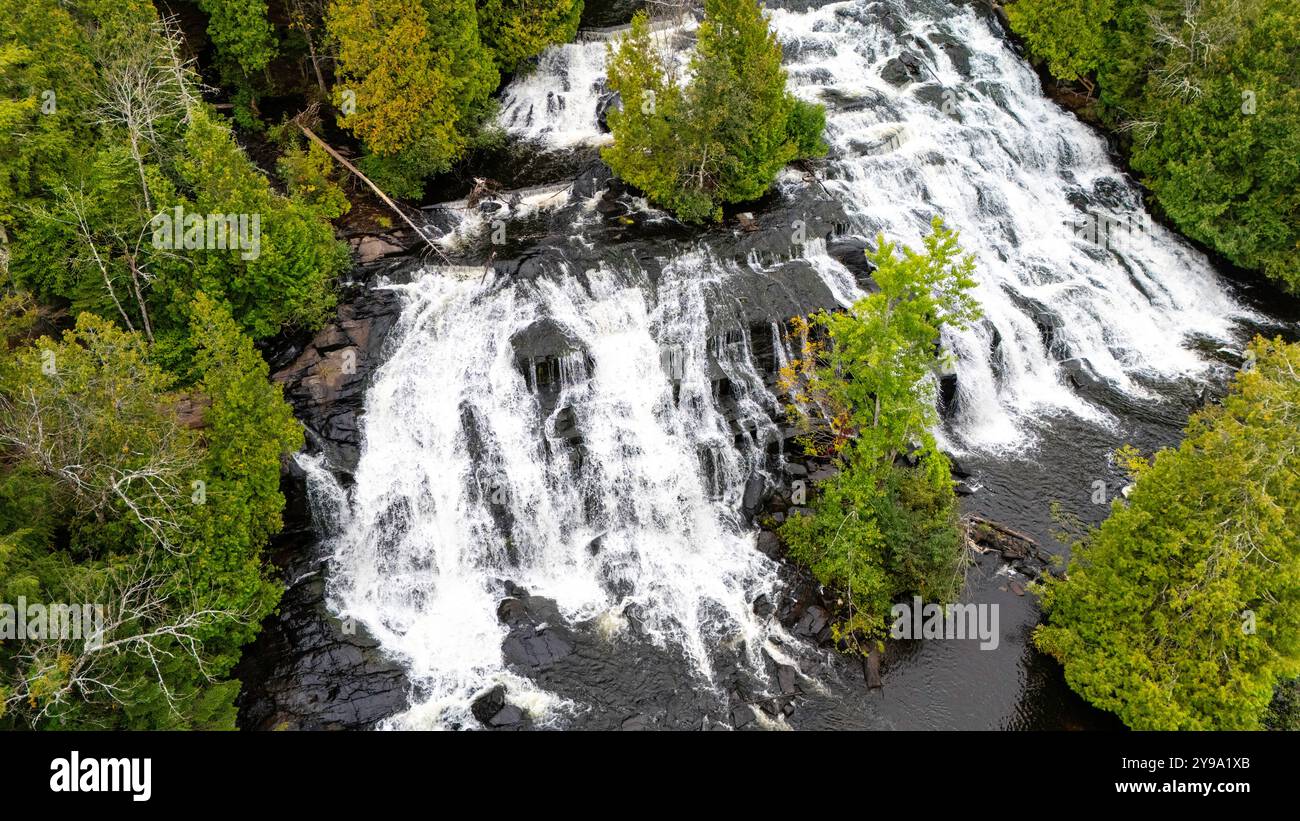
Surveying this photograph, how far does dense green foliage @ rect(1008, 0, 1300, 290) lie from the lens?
102ft

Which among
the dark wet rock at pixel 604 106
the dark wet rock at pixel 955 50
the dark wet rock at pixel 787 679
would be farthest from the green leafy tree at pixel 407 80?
the dark wet rock at pixel 955 50

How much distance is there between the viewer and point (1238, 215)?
33.1 metres

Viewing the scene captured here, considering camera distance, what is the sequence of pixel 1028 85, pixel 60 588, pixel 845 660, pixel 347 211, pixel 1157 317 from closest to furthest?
pixel 60 588
pixel 845 660
pixel 347 211
pixel 1157 317
pixel 1028 85

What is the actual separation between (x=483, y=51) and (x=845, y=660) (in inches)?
1088

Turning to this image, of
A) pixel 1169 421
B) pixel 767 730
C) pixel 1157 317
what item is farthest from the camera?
pixel 1157 317

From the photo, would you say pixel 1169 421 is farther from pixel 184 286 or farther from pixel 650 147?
pixel 184 286

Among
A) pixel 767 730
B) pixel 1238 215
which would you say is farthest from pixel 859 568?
pixel 1238 215

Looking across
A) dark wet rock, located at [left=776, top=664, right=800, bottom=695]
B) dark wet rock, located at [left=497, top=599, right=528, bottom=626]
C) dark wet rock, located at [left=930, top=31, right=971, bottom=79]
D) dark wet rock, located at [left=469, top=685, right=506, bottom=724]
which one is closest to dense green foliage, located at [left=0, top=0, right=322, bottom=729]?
dark wet rock, located at [left=469, top=685, right=506, bottom=724]

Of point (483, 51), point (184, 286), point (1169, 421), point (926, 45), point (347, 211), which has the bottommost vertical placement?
point (1169, 421)

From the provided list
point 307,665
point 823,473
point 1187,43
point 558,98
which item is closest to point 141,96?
point 307,665

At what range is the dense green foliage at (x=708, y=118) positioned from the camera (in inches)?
1073

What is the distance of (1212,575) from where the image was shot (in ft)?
57.8

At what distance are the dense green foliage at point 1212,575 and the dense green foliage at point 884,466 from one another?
14.0 feet

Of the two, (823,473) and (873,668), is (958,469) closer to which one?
(823,473)
